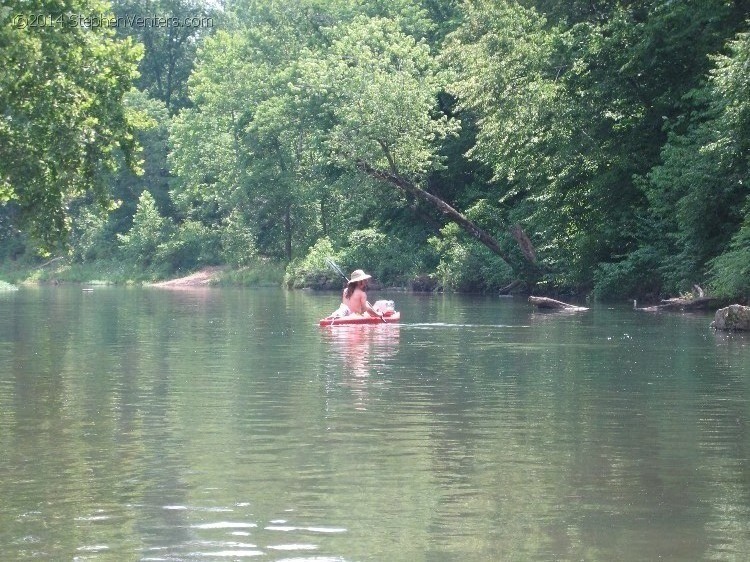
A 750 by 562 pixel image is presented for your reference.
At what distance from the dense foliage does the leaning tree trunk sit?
121mm

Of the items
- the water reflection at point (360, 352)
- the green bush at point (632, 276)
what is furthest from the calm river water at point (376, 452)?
the green bush at point (632, 276)

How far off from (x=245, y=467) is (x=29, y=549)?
2.89 meters

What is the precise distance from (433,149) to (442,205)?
3.84m

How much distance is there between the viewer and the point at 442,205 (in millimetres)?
52844

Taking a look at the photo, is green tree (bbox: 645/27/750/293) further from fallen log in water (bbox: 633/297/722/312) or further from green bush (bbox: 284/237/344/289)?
green bush (bbox: 284/237/344/289)

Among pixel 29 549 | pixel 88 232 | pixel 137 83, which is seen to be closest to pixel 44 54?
pixel 29 549

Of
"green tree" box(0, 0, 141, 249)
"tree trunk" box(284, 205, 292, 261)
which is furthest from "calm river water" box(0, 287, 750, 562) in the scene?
"tree trunk" box(284, 205, 292, 261)

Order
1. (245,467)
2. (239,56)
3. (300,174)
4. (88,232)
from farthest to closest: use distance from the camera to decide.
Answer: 1. (88,232)
2. (239,56)
3. (300,174)
4. (245,467)

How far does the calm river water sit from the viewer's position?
8109 mm

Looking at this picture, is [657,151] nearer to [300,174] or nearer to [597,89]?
[597,89]

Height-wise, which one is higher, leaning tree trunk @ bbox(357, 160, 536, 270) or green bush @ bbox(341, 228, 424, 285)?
leaning tree trunk @ bbox(357, 160, 536, 270)

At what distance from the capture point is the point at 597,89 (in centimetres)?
3759

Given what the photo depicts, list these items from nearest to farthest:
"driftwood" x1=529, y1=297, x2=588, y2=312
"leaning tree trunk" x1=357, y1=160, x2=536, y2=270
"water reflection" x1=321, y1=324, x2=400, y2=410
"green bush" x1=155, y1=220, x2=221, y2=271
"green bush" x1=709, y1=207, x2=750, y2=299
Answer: "water reflection" x1=321, y1=324, x2=400, y2=410 < "green bush" x1=709, y1=207, x2=750, y2=299 < "driftwood" x1=529, y1=297, x2=588, y2=312 < "leaning tree trunk" x1=357, y1=160, x2=536, y2=270 < "green bush" x1=155, y1=220, x2=221, y2=271

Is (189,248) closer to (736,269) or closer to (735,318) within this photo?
(736,269)
